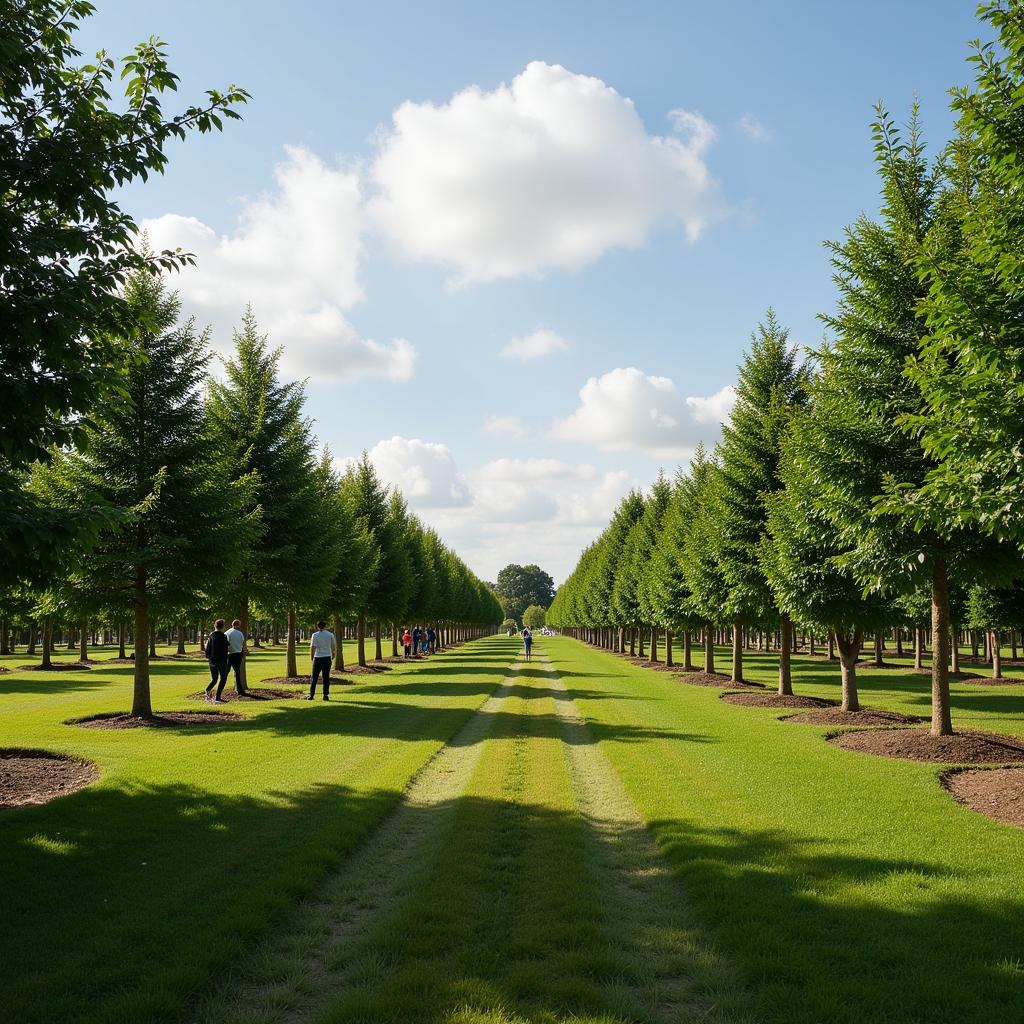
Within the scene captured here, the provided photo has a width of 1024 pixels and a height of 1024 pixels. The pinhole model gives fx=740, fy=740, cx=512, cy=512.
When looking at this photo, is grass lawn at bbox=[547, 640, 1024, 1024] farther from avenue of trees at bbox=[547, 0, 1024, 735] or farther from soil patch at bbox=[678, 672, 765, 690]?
soil patch at bbox=[678, 672, 765, 690]

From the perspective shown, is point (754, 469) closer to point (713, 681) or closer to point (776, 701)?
point (776, 701)

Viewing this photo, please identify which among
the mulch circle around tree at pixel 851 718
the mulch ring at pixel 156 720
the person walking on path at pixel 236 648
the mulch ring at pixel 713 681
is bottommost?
the mulch ring at pixel 713 681

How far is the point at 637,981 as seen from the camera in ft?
15.5

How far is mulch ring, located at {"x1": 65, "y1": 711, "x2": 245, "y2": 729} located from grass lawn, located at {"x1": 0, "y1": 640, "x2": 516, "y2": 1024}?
19.1 inches

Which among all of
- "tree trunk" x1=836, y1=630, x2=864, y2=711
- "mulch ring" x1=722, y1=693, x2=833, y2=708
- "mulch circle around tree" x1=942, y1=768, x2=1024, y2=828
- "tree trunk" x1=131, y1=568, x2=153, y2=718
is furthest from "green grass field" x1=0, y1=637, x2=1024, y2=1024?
"mulch ring" x1=722, y1=693, x2=833, y2=708

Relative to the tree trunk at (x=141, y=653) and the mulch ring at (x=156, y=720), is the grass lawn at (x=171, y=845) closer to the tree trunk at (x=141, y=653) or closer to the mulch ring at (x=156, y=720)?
the mulch ring at (x=156, y=720)

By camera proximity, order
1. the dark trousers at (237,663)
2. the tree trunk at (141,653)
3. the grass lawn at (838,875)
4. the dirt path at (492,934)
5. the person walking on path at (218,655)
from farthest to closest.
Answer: the dark trousers at (237,663), the person walking on path at (218,655), the tree trunk at (141,653), the grass lawn at (838,875), the dirt path at (492,934)

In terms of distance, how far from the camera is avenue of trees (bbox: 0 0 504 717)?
6.60 metres

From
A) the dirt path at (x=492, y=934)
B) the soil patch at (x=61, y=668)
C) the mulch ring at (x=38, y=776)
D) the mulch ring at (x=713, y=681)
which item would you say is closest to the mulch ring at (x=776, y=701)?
the mulch ring at (x=713, y=681)

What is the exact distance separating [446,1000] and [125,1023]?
1.77 meters

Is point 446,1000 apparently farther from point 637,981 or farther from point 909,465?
point 909,465

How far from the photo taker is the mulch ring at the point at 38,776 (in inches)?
365

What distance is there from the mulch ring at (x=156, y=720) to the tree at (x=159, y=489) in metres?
0.37

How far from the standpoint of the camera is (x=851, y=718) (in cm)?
1691
